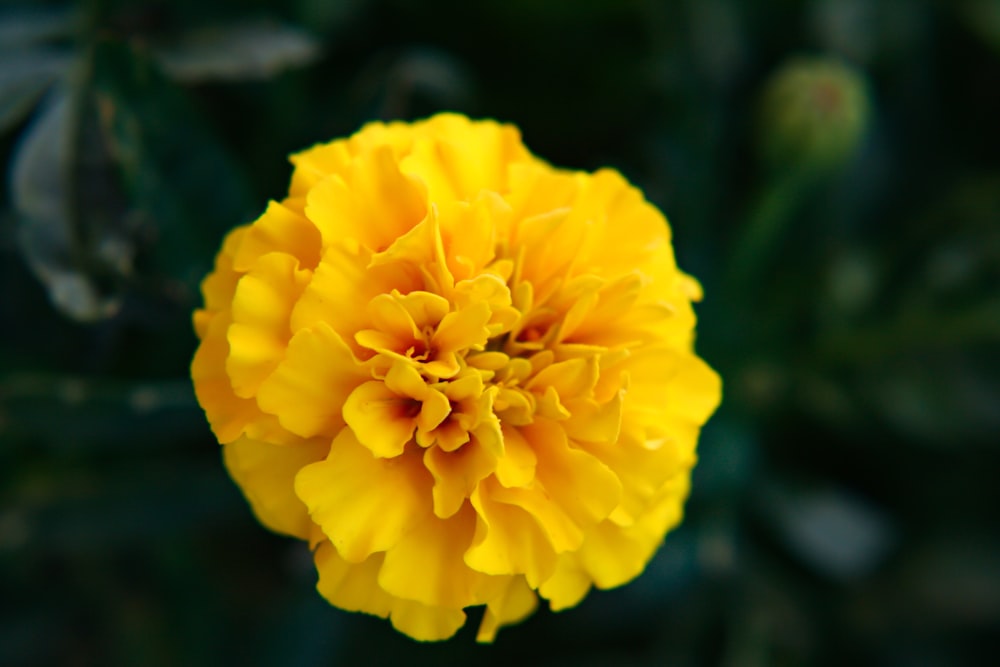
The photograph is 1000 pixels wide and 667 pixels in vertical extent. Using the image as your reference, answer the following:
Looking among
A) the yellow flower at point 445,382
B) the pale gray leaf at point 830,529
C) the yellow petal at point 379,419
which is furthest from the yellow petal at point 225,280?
the pale gray leaf at point 830,529

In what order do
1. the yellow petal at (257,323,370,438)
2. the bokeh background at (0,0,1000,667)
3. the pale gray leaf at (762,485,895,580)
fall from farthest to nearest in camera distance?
the pale gray leaf at (762,485,895,580), the bokeh background at (0,0,1000,667), the yellow petal at (257,323,370,438)

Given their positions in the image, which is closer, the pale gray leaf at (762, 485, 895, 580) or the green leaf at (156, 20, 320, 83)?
the green leaf at (156, 20, 320, 83)

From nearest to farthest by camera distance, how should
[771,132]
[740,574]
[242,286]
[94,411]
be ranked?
1. [242,286]
2. [94,411]
3. [771,132]
4. [740,574]

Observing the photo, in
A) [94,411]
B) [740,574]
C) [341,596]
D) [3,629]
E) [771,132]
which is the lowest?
[3,629]

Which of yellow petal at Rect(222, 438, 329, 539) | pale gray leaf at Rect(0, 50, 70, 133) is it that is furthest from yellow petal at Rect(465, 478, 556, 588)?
pale gray leaf at Rect(0, 50, 70, 133)

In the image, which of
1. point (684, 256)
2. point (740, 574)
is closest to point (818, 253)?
point (684, 256)

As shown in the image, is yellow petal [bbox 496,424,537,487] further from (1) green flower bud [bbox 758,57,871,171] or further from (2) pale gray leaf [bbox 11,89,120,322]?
(1) green flower bud [bbox 758,57,871,171]

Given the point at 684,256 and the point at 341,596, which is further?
the point at 684,256

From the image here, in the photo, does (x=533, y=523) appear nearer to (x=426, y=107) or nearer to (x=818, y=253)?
(x=426, y=107)

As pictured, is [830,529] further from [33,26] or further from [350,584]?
[33,26]
